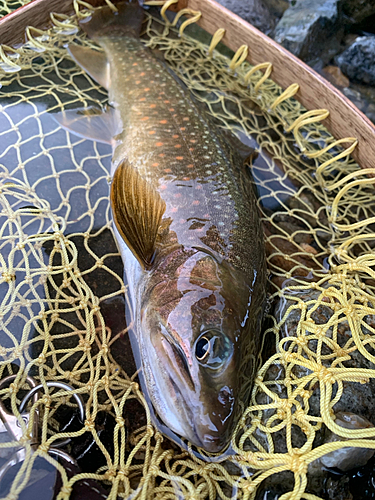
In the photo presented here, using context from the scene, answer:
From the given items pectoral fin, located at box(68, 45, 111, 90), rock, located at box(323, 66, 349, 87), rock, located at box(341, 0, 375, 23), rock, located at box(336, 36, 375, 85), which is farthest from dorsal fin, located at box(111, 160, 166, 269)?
rock, located at box(341, 0, 375, 23)

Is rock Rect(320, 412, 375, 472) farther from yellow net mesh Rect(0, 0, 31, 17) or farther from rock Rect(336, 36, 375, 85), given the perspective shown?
yellow net mesh Rect(0, 0, 31, 17)

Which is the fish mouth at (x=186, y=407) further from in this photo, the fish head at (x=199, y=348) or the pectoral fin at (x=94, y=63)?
the pectoral fin at (x=94, y=63)

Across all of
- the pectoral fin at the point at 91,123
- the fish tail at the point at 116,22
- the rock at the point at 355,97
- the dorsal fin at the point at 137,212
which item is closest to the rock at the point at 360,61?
the rock at the point at 355,97

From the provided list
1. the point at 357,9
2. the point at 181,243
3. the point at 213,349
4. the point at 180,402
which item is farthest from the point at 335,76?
the point at 180,402

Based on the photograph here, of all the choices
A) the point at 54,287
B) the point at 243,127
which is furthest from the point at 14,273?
the point at 243,127

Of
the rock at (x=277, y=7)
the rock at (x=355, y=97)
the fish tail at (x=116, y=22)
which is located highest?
the rock at (x=277, y=7)

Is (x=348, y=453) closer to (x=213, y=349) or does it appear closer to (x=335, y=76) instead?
(x=213, y=349)
